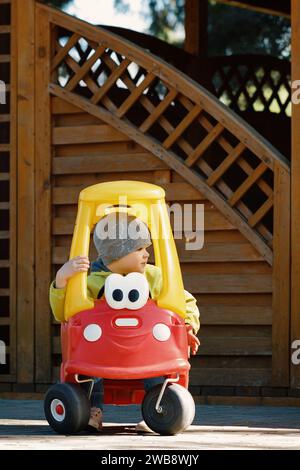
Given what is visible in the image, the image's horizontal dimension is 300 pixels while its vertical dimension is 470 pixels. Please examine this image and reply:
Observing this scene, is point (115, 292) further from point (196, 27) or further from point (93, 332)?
point (196, 27)

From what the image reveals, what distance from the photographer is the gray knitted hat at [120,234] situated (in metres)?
5.49

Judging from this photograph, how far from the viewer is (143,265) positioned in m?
5.54

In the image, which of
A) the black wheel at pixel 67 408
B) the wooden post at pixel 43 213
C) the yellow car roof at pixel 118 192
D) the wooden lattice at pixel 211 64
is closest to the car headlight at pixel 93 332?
the black wheel at pixel 67 408

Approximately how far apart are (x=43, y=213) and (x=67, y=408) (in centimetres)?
291

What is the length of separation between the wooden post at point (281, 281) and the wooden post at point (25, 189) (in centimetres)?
161

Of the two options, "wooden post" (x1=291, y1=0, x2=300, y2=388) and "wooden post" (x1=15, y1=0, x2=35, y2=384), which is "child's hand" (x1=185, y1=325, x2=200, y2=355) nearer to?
"wooden post" (x1=291, y1=0, x2=300, y2=388)

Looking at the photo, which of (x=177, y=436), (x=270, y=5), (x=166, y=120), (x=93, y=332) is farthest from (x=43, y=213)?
A: (x=270, y=5)

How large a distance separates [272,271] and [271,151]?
2.37ft

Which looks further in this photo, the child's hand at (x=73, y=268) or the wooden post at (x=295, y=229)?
the wooden post at (x=295, y=229)

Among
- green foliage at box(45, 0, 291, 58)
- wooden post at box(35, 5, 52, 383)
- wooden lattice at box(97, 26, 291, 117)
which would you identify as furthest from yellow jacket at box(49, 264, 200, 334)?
green foliage at box(45, 0, 291, 58)

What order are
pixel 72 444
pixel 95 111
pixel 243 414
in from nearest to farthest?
pixel 72 444 < pixel 243 414 < pixel 95 111

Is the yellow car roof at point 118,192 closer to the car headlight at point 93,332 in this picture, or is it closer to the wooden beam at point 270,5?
the car headlight at point 93,332
